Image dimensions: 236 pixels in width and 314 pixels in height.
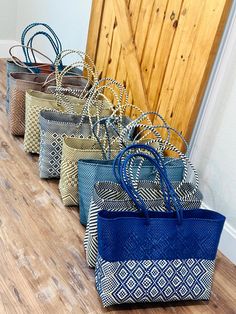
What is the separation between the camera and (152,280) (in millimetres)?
1342

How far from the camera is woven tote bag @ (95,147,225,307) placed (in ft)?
4.26

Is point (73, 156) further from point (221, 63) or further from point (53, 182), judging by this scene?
point (221, 63)

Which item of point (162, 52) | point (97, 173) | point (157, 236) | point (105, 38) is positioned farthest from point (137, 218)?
point (105, 38)

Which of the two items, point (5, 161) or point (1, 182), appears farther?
point (5, 161)

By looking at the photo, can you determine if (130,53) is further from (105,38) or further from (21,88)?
(21,88)

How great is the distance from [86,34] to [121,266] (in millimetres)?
2009

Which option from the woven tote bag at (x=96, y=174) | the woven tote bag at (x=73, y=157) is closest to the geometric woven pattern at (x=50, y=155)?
the woven tote bag at (x=73, y=157)

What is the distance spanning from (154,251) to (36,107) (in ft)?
3.56

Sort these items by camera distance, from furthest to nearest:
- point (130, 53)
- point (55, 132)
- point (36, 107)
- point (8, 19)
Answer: point (8, 19)
point (130, 53)
point (36, 107)
point (55, 132)

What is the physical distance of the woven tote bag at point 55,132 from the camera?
1889mm

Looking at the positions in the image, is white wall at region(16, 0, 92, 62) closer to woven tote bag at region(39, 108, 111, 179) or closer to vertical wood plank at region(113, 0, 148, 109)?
vertical wood plank at region(113, 0, 148, 109)

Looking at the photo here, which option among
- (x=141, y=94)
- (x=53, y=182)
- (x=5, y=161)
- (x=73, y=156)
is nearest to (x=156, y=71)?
(x=141, y=94)

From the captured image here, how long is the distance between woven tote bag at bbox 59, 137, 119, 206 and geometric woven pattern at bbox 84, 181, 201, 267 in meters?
0.29

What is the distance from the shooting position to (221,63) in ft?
5.54
